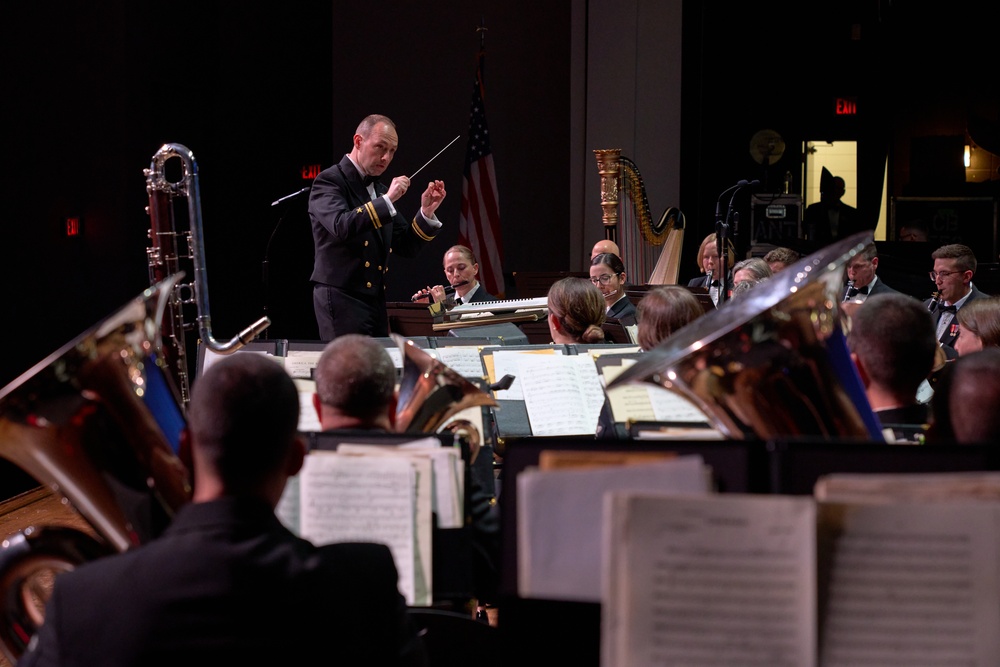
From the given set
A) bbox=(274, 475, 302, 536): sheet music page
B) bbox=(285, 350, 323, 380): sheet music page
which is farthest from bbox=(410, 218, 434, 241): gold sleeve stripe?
bbox=(274, 475, 302, 536): sheet music page

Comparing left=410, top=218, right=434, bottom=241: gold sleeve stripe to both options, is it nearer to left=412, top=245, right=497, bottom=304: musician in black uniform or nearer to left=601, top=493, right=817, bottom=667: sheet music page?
left=412, top=245, right=497, bottom=304: musician in black uniform

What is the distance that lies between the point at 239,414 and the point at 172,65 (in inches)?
256

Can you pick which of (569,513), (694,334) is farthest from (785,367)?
(569,513)

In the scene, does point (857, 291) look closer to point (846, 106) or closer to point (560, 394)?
point (560, 394)

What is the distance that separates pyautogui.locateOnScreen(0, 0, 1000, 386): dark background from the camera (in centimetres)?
618

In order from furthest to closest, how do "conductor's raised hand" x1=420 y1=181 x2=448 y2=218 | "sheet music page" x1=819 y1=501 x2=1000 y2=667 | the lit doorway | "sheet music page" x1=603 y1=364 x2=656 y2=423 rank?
the lit doorway < "conductor's raised hand" x1=420 y1=181 x2=448 y2=218 < "sheet music page" x1=603 y1=364 x2=656 y2=423 < "sheet music page" x1=819 y1=501 x2=1000 y2=667

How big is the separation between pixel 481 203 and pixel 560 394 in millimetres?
5060

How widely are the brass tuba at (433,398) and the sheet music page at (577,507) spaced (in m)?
1.12

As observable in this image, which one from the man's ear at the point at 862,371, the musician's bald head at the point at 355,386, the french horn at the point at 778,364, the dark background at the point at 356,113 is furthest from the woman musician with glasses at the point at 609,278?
the french horn at the point at 778,364

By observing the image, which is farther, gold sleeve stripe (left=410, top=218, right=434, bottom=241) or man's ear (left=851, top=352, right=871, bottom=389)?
gold sleeve stripe (left=410, top=218, right=434, bottom=241)

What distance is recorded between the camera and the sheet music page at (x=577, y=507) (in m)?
1.46

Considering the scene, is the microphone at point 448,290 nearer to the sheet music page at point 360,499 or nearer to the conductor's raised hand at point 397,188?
the conductor's raised hand at point 397,188

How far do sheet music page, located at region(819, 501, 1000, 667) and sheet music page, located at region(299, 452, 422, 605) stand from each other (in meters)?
0.83

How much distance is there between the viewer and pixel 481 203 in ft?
27.8
